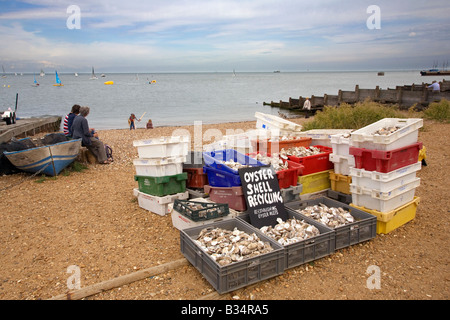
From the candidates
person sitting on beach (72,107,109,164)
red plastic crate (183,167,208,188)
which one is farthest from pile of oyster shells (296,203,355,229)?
person sitting on beach (72,107,109,164)

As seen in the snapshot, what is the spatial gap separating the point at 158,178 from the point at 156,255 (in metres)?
1.74

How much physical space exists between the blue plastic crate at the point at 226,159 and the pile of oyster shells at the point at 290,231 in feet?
3.92

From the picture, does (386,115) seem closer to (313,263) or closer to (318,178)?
(318,178)

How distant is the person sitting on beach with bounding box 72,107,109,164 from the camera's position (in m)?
9.85

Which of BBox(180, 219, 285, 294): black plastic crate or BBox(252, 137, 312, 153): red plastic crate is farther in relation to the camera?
BBox(252, 137, 312, 153): red plastic crate

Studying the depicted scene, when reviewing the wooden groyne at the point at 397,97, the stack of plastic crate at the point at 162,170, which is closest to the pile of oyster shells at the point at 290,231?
the stack of plastic crate at the point at 162,170

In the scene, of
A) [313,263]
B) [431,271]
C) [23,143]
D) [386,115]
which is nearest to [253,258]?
[313,263]

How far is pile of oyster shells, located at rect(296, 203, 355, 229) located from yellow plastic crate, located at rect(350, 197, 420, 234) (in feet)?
1.11

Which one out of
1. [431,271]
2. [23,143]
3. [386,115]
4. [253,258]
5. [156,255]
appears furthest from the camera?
[386,115]

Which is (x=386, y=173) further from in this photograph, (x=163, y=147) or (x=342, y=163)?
(x=163, y=147)

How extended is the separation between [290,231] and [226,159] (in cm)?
249

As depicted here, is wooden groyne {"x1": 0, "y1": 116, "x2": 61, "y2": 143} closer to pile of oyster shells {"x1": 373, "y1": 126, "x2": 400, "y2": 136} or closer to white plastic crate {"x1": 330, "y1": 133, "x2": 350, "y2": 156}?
white plastic crate {"x1": 330, "y1": 133, "x2": 350, "y2": 156}

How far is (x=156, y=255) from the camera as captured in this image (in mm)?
5102

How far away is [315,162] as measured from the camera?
6.92 m
